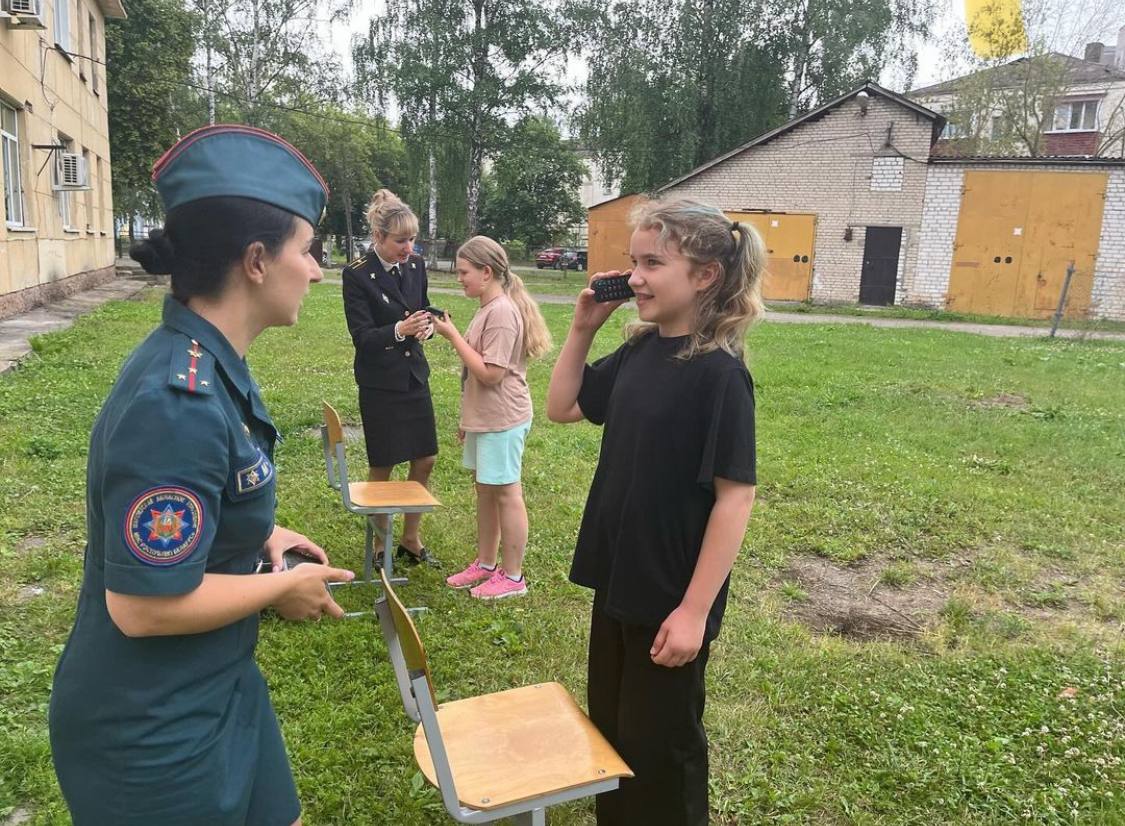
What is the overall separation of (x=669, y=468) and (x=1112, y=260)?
23969 mm

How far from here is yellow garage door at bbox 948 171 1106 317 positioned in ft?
68.8

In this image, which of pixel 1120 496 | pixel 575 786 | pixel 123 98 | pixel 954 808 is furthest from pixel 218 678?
pixel 123 98

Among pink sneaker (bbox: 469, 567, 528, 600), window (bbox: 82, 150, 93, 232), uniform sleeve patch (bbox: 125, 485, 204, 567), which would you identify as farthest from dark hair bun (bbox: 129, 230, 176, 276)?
window (bbox: 82, 150, 93, 232)

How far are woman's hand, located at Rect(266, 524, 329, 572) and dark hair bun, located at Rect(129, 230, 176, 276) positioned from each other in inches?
22.7

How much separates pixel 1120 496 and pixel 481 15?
27.7 metres

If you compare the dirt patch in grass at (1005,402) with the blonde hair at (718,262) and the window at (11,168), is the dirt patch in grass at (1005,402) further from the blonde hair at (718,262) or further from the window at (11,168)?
the window at (11,168)

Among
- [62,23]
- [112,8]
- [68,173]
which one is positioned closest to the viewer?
[68,173]

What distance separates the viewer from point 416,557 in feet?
15.7

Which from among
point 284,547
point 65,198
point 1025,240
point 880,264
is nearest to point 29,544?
point 284,547

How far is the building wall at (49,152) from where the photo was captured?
12398mm

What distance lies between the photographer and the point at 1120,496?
20.2 feet

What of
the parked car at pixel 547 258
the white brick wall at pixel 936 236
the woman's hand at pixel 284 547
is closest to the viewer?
the woman's hand at pixel 284 547

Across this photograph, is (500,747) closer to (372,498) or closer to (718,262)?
(718,262)

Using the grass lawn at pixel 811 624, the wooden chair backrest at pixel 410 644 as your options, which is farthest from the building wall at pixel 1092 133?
the wooden chair backrest at pixel 410 644
